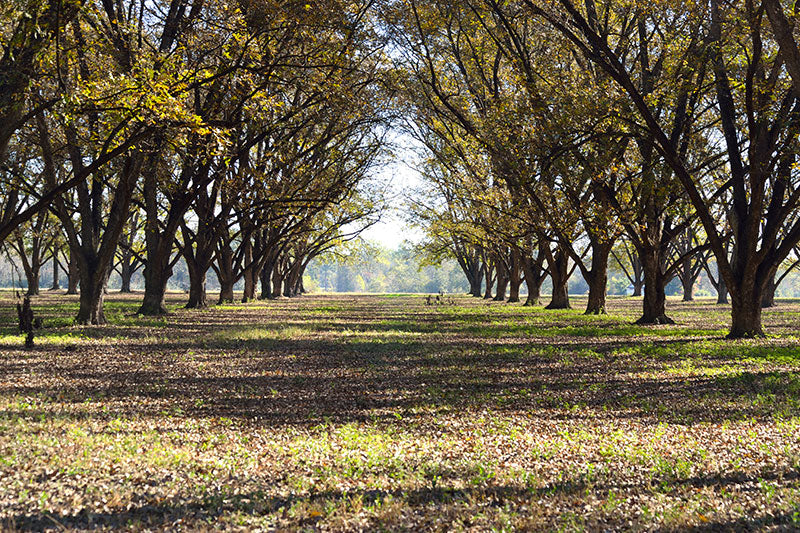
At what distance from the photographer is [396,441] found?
7016mm

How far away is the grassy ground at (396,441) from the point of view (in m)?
4.92

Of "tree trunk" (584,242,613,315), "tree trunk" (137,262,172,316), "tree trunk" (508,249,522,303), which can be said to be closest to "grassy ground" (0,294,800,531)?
"tree trunk" (137,262,172,316)

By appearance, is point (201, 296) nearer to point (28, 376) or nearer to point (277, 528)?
point (28, 376)

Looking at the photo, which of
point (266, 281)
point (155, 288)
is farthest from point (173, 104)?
point (266, 281)

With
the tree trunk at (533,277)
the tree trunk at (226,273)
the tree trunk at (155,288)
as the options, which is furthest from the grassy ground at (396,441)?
the tree trunk at (533,277)

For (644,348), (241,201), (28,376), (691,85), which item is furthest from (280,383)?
(241,201)

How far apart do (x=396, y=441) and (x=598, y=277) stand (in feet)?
82.5

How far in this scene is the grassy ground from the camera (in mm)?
4922

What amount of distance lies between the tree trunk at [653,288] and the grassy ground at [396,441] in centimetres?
988

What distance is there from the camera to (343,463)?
20.0 ft

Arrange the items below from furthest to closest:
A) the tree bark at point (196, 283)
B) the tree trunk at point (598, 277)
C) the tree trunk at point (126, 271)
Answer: the tree trunk at point (126, 271)
the tree bark at point (196, 283)
the tree trunk at point (598, 277)

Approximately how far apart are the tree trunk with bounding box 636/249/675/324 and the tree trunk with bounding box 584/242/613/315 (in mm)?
3357

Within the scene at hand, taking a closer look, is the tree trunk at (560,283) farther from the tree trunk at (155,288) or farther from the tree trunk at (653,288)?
the tree trunk at (155,288)

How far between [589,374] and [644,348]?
464 cm
